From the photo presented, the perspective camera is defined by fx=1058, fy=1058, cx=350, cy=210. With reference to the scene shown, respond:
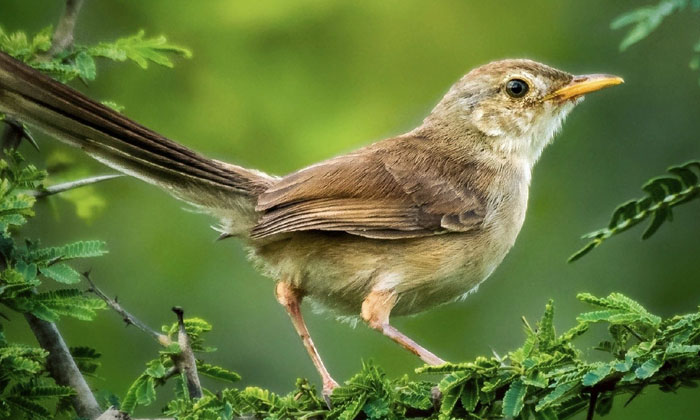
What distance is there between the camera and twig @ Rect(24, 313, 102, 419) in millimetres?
3955

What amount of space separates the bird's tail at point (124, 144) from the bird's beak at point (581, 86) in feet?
5.79

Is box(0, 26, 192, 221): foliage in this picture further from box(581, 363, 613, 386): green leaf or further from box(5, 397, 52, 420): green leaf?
box(581, 363, 613, 386): green leaf

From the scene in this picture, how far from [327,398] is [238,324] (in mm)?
4005

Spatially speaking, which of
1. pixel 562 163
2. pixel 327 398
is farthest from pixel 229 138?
pixel 327 398

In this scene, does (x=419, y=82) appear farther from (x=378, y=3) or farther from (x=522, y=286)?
(x=522, y=286)

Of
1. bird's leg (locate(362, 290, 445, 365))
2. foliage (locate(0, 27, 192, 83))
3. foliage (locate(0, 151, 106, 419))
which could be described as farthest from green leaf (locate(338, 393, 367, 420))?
foliage (locate(0, 27, 192, 83))

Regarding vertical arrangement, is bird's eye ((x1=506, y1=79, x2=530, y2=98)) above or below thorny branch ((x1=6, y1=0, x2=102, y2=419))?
above

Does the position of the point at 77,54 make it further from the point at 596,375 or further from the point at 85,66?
the point at 596,375

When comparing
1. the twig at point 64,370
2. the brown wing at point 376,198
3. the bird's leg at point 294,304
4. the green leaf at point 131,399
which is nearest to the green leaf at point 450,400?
the green leaf at point 131,399

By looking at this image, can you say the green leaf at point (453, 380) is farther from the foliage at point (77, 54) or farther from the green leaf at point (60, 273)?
the foliage at point (77, 54)

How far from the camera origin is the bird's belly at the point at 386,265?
536 cm

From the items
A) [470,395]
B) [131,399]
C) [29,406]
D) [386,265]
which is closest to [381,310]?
[386,265]

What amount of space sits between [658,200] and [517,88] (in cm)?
196

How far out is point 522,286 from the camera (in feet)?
28.2
